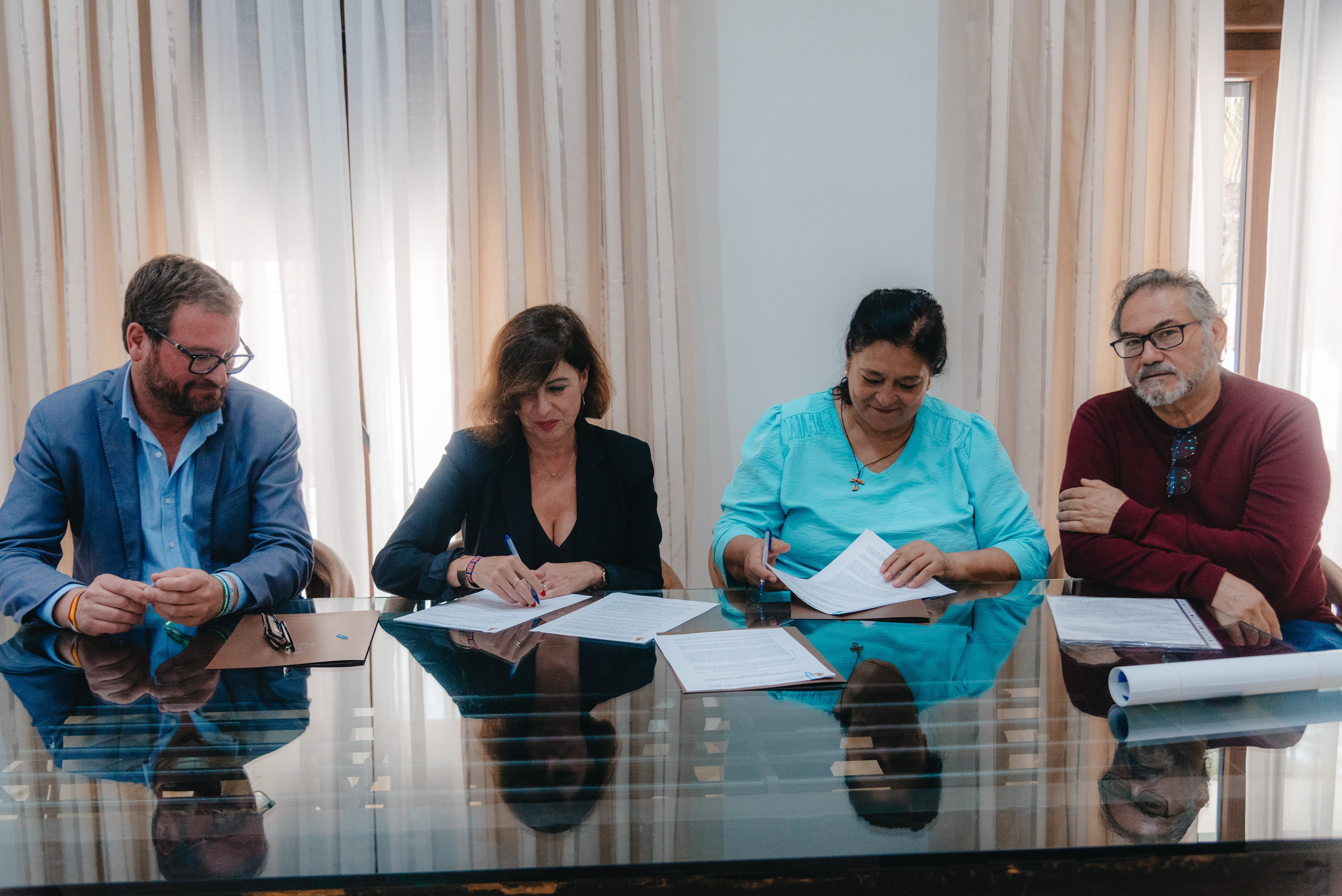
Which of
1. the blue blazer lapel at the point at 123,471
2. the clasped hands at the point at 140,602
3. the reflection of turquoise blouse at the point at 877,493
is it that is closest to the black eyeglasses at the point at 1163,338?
the reflection of turquoise blouse at the point at 877,493

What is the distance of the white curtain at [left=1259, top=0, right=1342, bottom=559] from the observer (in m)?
2.79

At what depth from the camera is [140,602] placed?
148cm

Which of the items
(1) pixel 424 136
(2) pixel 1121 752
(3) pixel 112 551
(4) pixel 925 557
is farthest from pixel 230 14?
(2) pixel 1121 752

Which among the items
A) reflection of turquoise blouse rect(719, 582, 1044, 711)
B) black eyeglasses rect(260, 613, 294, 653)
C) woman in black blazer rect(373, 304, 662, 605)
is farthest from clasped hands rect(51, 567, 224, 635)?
reflection of turquoise blouse rect(719, 582, 1044, 711)

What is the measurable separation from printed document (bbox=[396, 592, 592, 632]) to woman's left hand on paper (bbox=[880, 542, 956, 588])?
618 millimetres

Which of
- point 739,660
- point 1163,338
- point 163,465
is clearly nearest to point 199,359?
point 163,465

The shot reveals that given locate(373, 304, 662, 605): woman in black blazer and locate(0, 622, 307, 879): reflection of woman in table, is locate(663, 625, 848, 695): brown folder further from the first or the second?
locate(373, 304, 662, 605): woman in black blazer

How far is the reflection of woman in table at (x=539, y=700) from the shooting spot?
2.91 feet

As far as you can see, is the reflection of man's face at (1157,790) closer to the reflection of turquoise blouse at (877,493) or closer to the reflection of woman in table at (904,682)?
the reflection of woman in table at (904,682)

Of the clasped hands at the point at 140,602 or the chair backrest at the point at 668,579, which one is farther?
the chair backrest at the point at 668,579

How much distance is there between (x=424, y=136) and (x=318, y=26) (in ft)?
1.48

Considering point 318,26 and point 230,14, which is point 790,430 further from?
point 230,14

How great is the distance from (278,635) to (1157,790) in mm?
1281

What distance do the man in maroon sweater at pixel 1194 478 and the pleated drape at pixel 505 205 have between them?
1.34 meters
